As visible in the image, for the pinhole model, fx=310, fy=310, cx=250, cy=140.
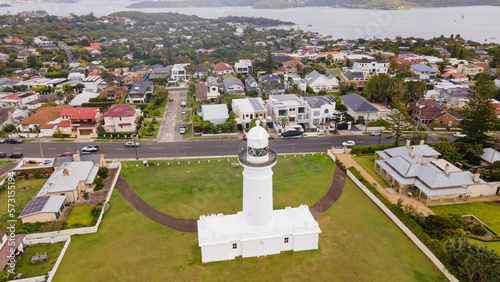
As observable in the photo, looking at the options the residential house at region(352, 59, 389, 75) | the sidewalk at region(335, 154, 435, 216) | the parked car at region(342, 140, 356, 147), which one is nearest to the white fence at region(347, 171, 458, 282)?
the sidewalk at region(335, 154, 435, 216)

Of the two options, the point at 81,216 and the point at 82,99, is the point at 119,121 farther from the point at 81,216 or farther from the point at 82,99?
the point at 81,216

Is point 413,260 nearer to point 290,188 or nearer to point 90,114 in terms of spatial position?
point 290,188

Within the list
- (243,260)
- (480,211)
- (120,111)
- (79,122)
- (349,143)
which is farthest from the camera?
(120,111)

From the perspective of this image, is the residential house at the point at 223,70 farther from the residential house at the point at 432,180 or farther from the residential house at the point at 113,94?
the residential house at the point at 432,180

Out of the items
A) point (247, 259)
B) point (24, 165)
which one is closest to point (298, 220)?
point (247, 259)

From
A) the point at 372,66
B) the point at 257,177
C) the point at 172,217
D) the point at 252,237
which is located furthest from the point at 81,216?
the point at 372,66

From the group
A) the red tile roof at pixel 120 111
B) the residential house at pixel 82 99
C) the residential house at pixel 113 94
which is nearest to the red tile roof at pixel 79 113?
the red tile roof at pixel 120 111
